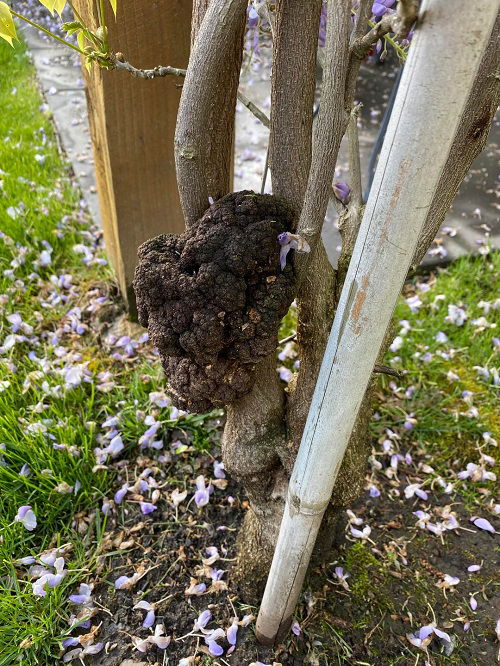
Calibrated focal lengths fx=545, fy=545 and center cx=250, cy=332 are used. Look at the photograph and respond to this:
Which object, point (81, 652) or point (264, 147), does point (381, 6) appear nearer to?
point (81, 652)

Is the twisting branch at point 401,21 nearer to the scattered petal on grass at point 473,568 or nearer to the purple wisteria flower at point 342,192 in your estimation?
the purple wisteria flower at point 342,192

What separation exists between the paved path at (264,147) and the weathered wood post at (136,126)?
0.79 m

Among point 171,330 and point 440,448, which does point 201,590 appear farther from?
point 440,448

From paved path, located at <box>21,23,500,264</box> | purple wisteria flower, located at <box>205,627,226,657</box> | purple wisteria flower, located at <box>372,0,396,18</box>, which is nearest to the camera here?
purple wisteria flower, located at <box>372,0,396,18</box>

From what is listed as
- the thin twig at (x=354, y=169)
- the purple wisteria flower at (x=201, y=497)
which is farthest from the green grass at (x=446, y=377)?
the thin twig at (x=354, y=169)

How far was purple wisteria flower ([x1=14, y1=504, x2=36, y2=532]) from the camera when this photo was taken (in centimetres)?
155

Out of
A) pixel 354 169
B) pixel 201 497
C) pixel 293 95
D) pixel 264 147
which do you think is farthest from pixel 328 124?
pixel 264 147

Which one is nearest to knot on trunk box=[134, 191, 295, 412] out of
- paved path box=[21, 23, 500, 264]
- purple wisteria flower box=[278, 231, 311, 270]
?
purple wisteria flower box=[278, 231, 311, 270]

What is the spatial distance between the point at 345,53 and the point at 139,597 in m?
1.40

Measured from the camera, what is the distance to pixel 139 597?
1487 mm

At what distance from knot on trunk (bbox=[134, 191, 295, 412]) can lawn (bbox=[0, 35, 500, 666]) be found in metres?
0.82

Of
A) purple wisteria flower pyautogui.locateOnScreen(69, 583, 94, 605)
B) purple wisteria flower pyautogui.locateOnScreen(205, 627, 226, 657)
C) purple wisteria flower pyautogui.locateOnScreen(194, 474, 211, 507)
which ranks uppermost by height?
purple wisteria flower pyautogui.locateOnScreen(194, 474, 211, 507)

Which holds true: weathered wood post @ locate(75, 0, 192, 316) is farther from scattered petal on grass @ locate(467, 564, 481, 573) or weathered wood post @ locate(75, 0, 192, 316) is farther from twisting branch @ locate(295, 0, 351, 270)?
scattered petal on grass @ locate(467, 564, 481, 573)

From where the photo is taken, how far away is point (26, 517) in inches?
61.4
